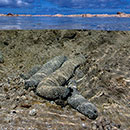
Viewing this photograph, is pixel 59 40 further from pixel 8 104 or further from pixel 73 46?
pixel 8 104

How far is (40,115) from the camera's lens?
15.7 ft

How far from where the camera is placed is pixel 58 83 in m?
6.61

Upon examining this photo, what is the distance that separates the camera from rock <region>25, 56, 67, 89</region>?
6457 millimetres

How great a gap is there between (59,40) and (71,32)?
3.48 feet

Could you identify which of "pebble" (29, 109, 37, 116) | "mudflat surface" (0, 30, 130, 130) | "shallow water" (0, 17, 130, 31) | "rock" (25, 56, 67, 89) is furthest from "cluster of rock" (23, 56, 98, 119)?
"shallow water" (0, 17, 130, 31)

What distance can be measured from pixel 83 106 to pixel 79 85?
6.67 ft

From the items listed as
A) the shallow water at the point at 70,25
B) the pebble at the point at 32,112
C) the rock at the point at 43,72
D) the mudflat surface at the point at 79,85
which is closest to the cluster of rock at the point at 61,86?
the rock at the point at 43,72

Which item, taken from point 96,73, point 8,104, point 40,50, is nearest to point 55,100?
point 8,104

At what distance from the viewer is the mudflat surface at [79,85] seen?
4586mm

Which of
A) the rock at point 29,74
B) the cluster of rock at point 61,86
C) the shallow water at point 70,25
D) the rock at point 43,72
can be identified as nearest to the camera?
the cluster of rock at point 61,86

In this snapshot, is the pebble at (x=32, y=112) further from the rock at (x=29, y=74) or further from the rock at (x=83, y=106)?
the rock at (x=29, y=74)

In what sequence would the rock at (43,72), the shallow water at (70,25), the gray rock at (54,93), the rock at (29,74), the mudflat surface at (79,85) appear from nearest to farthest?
the mudflat surface at (79,85) < the gray rock at (54,93) < the rock at (43,72) < the rock at (29,74) < the shallow water at (70,25)

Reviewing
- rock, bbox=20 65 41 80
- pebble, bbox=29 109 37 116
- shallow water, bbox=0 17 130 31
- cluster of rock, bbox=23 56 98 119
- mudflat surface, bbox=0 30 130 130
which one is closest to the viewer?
mudflat surface, bbox=0 30 130 130

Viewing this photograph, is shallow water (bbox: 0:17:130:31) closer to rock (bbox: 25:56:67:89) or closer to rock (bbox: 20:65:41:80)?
rock (bbox: 25:56:67:89)
